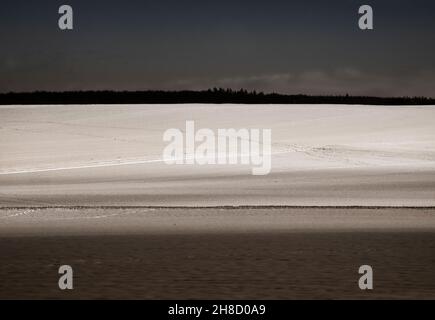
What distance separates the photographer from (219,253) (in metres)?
13.8

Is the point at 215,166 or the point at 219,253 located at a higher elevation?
the point at 215,166

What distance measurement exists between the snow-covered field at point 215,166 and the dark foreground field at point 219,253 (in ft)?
12.5

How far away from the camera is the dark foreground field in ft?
34.4

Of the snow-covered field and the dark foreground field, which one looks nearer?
the dark foreground field

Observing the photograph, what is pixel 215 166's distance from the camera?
34656 millimetres

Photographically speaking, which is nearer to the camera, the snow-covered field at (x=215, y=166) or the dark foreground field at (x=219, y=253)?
the dark foreground field at (x=219, y=253)

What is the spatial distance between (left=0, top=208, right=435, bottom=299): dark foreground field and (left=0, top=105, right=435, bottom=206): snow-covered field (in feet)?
12.5

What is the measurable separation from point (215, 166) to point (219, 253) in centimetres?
2085

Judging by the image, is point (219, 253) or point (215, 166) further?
point (215, 166)

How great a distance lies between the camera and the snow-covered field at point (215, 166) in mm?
25875

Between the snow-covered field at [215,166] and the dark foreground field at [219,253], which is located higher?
the snow-covered field at [215,166]

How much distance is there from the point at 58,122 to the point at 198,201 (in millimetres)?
30869
